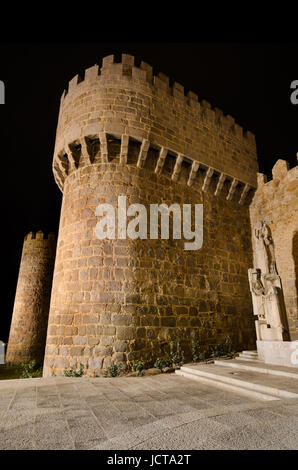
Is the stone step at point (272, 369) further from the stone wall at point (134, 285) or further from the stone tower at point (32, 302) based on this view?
the stone tower at point (32, 302)

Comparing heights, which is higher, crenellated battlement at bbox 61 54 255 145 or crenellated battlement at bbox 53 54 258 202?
crenellated battlement at bbox 61 54 255 145

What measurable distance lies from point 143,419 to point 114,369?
3.19 meters

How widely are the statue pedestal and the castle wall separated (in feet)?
12.1

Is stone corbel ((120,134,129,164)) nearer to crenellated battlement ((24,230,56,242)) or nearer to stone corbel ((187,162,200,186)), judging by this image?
stone corbel ((187,162,200,186))

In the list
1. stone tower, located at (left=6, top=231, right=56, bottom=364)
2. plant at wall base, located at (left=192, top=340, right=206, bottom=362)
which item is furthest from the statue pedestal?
stone tower, located at (left=6, top=231, right=56, bottom=364)

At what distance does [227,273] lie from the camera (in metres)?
8.90

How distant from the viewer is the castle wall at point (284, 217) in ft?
29.7

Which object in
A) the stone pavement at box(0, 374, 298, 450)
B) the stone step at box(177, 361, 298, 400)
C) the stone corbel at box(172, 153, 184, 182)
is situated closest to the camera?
the stone pavement at box(0, 374, 298, 450)

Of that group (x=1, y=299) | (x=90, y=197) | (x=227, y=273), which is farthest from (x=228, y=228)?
(x=1, y=299)

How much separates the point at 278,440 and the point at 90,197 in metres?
6.34

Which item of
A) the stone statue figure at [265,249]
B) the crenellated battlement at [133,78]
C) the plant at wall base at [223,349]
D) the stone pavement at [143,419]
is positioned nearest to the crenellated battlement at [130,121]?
the crenellated battlement at [133,78]

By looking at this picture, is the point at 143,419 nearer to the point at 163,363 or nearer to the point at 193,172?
the point at 163,363

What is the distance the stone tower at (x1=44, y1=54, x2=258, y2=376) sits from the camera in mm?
6203

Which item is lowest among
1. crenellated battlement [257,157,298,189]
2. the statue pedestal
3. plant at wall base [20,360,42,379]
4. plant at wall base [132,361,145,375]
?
plant at wall base [20,360,42,379]
